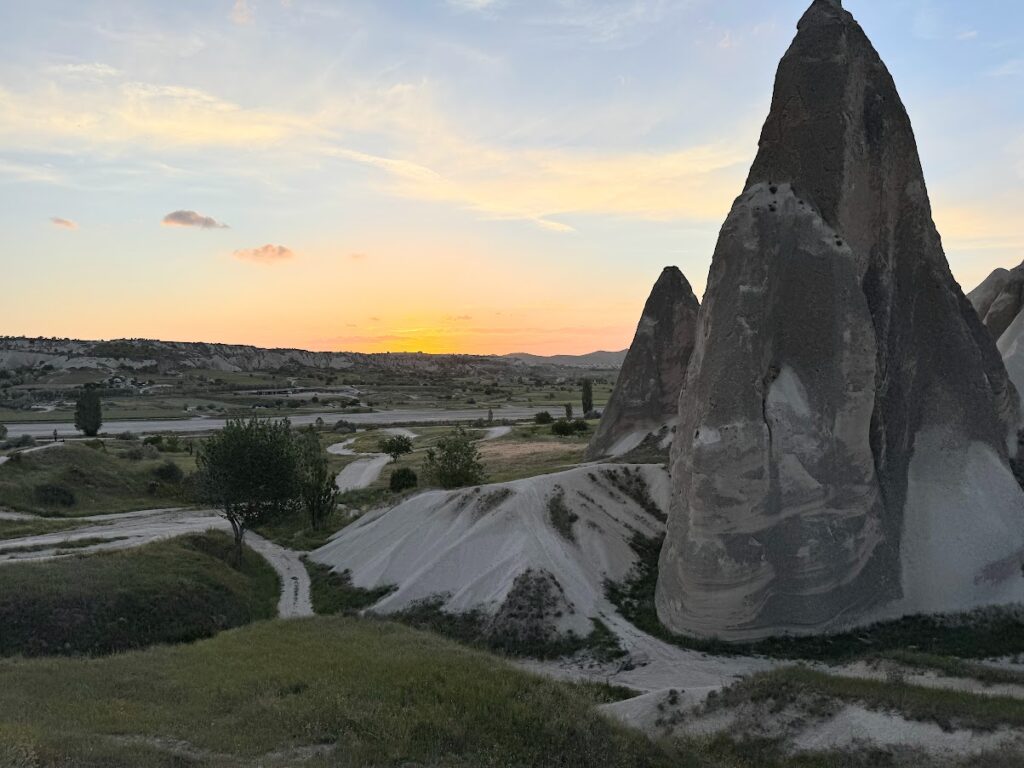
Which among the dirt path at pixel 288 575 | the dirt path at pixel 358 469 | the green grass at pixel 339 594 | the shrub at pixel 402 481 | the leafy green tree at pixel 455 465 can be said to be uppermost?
the leafy green tree at pixel 455 465

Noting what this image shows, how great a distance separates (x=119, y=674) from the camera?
18.1 metres

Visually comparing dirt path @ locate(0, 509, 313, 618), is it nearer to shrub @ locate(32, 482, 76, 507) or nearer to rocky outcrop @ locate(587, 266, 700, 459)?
shrub @ locate(32, 482, 76, 507)

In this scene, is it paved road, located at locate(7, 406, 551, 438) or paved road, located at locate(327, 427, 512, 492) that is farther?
paved road, located at locate(7, 406, 551, 438)

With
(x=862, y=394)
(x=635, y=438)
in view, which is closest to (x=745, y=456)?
(x=862, y=394)

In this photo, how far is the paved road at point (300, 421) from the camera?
97.8 meters

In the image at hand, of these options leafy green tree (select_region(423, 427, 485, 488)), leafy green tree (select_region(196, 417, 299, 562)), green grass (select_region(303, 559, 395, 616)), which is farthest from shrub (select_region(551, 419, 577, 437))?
green grass (select_region(303, 559, 395, 616))

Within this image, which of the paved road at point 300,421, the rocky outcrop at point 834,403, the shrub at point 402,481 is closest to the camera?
the rocky outcrop at point 834,403

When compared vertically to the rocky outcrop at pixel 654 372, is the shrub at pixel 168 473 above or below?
below

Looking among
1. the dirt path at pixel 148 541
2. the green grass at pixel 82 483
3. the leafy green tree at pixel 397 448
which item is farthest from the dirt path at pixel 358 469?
the green grass at pixel 82 483

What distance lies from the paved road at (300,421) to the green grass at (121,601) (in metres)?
67.3

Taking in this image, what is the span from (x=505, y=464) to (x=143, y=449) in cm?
3775

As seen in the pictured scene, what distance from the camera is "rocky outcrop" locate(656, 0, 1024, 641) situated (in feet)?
79.1

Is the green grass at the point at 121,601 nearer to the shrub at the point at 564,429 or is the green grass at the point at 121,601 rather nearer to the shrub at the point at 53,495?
the shrub at the point at 53,495

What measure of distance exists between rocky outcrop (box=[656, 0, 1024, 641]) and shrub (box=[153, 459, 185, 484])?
50.4 meters
